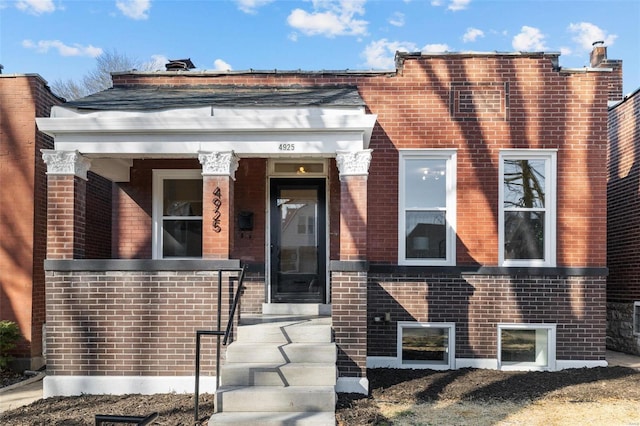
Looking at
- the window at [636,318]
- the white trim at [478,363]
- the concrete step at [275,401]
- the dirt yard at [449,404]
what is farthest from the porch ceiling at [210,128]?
the window at [636,318]

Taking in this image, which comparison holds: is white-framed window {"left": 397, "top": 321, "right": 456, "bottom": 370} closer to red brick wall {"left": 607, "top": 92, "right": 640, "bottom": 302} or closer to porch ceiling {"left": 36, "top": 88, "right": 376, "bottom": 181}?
porch ceiling {"left": 36, "top": 88, "right": 376, "bottom": 181}

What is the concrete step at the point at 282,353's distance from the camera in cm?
577

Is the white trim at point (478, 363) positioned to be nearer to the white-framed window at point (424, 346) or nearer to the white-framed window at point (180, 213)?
the white-framed window at point (424, 346)

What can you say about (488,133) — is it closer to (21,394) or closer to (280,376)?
(280,376)

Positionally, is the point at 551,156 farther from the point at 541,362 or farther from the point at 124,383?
the point at 124,383

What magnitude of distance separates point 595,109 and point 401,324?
4567mm

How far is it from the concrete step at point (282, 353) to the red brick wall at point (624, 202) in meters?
6.53

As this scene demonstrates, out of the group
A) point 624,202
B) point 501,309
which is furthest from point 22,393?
point 624,202

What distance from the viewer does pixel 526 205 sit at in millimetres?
7797

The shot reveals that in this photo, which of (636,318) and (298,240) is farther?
(636,318)

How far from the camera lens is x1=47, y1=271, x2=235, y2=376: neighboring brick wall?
617 centimetres

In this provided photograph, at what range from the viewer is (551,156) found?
305 inches

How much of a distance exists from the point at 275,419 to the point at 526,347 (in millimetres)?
4647

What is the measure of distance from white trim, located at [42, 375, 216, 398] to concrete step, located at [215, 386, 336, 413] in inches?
38.8
